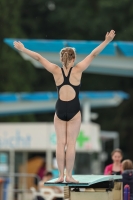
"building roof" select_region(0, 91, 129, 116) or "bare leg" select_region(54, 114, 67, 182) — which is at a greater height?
"building roof" select_region(0, 91, 129, 116)

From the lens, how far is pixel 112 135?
41.0m

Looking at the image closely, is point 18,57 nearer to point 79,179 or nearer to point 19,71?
point 19,71

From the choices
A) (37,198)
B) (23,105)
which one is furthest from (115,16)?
(37,198)

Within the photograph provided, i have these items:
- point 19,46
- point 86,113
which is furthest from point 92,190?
point 86,113

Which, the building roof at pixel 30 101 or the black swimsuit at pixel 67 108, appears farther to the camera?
the building roof at pixel 30 101

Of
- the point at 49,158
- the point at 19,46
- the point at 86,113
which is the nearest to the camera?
the point at 19,46

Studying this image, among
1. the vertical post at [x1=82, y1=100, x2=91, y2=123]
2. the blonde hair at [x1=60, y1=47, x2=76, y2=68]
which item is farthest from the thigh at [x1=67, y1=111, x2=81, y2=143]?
the vertical post at [x1=82, y1=100, x2=91, y2=123]

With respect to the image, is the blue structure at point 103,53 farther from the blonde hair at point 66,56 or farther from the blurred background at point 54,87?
the blonde hair at point 66,56

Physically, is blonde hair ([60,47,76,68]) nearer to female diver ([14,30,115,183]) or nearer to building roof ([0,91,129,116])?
female diver ([14,30,115,183])

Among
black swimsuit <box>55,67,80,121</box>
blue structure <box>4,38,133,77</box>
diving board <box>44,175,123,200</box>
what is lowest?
diving board <box>44,175,123,200</box>

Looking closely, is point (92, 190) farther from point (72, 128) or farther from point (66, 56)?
point (66, 56)

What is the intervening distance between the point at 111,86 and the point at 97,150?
24.1 metres

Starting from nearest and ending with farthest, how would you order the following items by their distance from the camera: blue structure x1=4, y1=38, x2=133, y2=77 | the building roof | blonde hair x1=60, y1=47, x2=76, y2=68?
blonde hair x1=60, y1=47, x2=76, y2=68, blue structure x1=4, y1=38, x2=133, y2=77, the building roof

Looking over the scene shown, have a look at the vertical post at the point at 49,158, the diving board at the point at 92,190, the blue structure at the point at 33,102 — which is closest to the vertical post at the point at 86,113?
the blue structure at the point at 33,102
